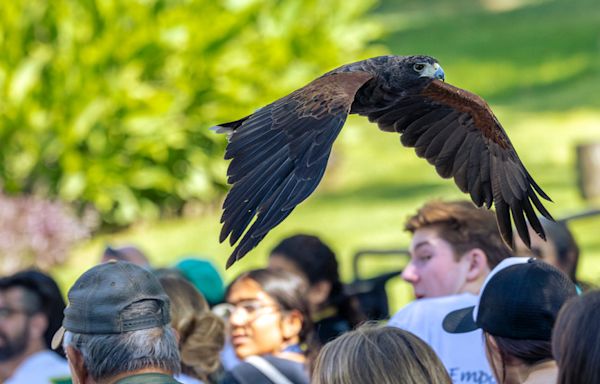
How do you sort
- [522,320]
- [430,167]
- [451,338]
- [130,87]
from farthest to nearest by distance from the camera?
1. [430,167]
2. [130,87]
3. [451,338]
4. [522,320]

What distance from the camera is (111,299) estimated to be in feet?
9.91

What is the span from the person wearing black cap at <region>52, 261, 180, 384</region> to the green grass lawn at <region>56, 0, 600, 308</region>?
7779 millimetres

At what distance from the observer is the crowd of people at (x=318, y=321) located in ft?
9.55

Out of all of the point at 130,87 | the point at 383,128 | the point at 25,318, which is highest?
the point at 130,87

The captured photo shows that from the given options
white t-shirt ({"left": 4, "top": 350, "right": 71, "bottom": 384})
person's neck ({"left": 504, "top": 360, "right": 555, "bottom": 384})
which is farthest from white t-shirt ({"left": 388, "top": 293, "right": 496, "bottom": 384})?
white t-shirt ({"left": 4, "top": 350, "right": 71, "bottom": 384})

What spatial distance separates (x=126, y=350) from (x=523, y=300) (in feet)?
4.10

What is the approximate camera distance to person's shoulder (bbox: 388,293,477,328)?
166 inches

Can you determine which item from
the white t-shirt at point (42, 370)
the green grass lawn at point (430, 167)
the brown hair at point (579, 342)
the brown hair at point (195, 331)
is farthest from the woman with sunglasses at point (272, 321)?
the green grass lawn at point (430, 167)

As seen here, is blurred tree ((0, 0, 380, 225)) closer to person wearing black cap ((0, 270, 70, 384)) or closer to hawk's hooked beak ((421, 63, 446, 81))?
person wearing black cap ((0, 270, 70, 384))

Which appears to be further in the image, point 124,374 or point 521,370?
point 521,370

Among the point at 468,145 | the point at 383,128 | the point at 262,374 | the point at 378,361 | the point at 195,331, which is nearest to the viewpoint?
the point at 378,361

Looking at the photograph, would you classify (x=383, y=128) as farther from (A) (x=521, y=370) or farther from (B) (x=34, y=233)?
(B) (x=34, y=233)

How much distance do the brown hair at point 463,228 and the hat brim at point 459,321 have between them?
21.7 inches

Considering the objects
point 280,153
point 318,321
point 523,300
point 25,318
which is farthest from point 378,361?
point 318,321
